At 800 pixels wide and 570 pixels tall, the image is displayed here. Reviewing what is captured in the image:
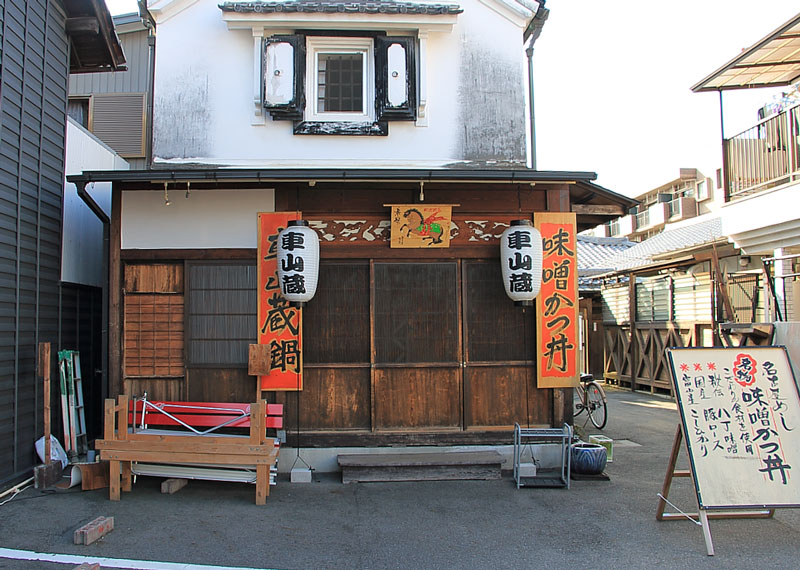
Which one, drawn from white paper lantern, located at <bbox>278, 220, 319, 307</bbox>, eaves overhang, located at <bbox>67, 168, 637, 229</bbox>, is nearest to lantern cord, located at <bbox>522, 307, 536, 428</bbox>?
eaves overhang, located at <bbox>67, 168, 637, 229</bbox>

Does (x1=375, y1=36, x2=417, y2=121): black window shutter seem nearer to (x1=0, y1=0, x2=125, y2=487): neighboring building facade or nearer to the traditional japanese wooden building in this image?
the traditional japanese wooden building

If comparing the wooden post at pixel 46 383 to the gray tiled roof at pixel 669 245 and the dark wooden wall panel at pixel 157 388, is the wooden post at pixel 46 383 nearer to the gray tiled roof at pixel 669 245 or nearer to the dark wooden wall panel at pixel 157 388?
the dark wooden wall panel at pixel 157 388

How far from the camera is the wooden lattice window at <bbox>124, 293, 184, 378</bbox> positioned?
8969 millimetres

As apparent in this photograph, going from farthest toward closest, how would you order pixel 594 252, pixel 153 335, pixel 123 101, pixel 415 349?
pixel 594 252 < pixel 123 101 < pixel 415 349 < pixel 153 335

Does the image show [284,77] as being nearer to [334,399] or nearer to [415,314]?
[415,314]

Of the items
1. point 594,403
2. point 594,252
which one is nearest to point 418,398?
point 594,403

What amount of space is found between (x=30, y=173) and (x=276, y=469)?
5543 millimetres

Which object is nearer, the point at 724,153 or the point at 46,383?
the point at 46,383

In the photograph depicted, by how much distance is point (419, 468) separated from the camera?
8.49 metres

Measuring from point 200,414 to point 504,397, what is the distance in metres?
4.60

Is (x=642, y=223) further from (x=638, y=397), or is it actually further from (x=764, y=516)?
(x=764, y=516)

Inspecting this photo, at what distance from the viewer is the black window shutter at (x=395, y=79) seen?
9.83m

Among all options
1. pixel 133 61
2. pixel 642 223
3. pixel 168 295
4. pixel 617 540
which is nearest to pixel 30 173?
pixel 168 295

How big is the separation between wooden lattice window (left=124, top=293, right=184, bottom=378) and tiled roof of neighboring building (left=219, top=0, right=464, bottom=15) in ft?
16.0
